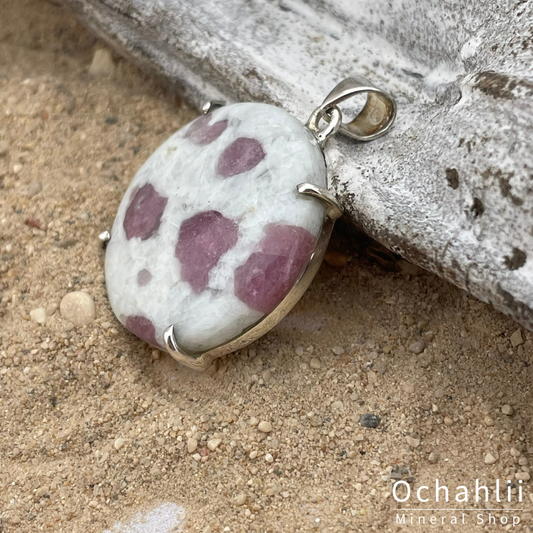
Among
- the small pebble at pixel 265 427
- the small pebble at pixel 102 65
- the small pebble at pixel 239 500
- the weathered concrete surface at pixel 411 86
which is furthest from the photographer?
the small pebble at pixel 102 65

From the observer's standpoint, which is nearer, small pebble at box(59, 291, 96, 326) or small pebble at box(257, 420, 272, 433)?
small pebble at box(257, 420, 272, 433)

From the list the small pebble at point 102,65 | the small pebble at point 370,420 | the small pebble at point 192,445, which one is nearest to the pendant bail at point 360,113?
the small pebble at point 370,420

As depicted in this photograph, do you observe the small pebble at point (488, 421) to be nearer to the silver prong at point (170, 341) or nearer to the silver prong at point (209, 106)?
the silver prong at point (170, 341)

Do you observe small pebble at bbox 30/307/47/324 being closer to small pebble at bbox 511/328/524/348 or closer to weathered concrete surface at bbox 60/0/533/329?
weathered concrete surface at bbox 60/0/533/329

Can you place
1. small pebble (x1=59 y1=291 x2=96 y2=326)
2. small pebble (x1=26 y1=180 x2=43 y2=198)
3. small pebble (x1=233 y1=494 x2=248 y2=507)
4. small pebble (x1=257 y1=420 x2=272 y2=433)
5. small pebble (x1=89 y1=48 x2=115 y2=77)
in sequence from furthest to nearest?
small pebble (x1=89 y1=48 x2=115 y2=77)
small pebble (x1=26 y1=180 x2=43 y2=198)
small pebble (x1=59 y1=291 x2=96 y2=326)
small pebble (x1=257 y1=420 x2=272 y2=433)
small pebble (x1=233 y1=494 x2=248 y2=507)

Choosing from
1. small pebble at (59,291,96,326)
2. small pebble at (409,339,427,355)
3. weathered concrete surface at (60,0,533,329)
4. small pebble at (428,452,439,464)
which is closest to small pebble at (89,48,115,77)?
weathered concrete surface at (60,0,533,329)
